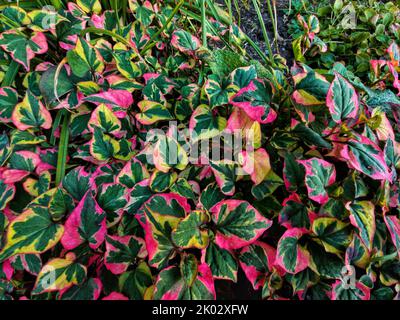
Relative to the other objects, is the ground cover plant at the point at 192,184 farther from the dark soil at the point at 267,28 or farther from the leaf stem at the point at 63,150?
the dark soil at the point at 267,28

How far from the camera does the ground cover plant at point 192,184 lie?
0.64 metres

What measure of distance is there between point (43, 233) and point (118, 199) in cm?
15

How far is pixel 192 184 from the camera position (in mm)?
754

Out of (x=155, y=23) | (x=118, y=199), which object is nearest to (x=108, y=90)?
(x=118, y=199)

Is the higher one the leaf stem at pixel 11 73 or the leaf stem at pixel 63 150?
the leaf stem at pixel 11 73

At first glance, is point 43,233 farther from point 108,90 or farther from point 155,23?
point 155,23

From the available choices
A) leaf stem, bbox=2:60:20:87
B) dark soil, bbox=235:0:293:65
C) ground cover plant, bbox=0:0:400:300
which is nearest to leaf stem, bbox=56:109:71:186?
ground cover plant, bbox=0:0:400:300

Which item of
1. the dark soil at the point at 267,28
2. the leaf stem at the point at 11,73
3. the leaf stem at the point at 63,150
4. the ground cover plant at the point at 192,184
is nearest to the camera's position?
the ground cover plant at the point at 192,184

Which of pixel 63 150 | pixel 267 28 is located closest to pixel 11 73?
pixel 63 150

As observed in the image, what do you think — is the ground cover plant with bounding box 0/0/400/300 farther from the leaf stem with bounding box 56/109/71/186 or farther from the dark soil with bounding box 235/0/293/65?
the dark soil with bounding box 235/0/293/65

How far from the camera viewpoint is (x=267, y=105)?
735mm

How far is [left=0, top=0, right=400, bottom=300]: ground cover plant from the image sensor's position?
0.64 m

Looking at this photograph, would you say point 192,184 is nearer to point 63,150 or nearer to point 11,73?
point 63,150

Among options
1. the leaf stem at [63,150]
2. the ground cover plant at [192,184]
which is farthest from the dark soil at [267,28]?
the leaf stem at [63,150]
